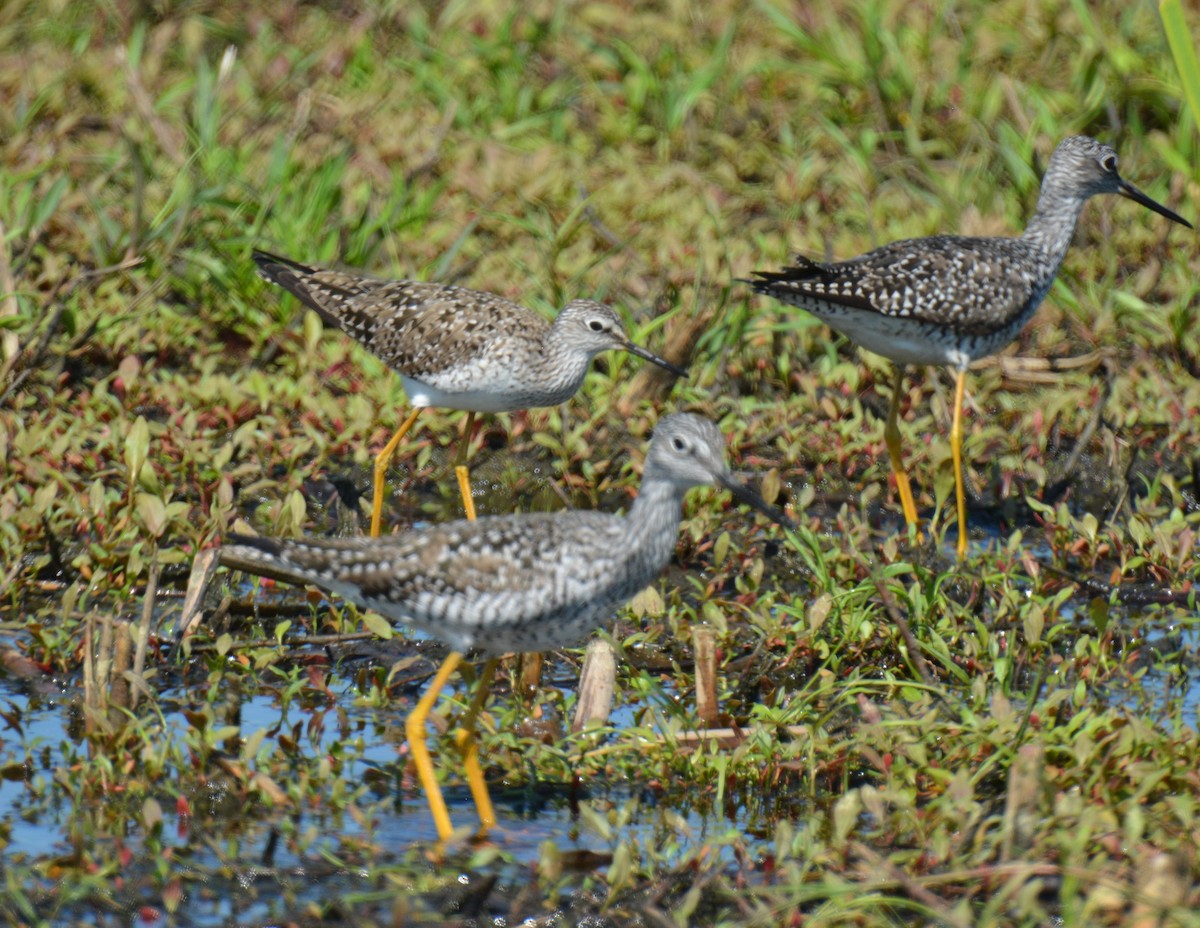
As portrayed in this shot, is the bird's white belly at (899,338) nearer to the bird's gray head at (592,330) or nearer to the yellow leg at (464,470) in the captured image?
the bird's gray head at (592,330)

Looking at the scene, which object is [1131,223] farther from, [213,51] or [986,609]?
[213,51]

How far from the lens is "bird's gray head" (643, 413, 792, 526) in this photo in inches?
227

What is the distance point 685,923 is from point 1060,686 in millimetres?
2430

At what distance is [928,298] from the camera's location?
8305 millimetres

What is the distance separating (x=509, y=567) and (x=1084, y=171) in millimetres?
4903

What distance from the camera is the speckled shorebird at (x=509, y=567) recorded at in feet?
18.5

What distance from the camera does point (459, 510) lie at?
340 inches

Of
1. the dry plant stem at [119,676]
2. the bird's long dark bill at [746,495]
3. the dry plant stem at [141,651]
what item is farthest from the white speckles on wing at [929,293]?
the dry plant stem at [119,676]

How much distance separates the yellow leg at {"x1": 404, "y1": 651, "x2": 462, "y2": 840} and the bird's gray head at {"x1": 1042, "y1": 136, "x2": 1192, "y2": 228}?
489cm

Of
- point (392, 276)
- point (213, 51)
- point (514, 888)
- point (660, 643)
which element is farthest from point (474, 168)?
point (514, 888)

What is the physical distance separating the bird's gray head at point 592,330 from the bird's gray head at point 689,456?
7.72ft

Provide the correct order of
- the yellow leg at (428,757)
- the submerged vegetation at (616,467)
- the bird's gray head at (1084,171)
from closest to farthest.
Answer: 1. the submerged vegetation at (616,467)
2. the yellow leg at (428,757)
3. the bird's gray head at (1084,171)

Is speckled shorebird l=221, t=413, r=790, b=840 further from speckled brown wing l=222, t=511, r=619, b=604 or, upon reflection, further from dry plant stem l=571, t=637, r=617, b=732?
dry plant stem l=571, t=637, r=617, b=732

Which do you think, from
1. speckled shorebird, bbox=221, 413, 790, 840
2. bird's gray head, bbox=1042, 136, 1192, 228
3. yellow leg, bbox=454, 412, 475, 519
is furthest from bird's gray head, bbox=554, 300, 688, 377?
bird's gray head, bbox=1042, 136, 1192, 228
